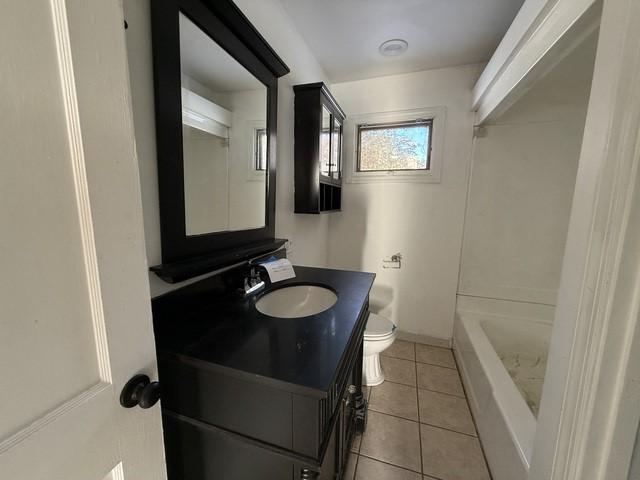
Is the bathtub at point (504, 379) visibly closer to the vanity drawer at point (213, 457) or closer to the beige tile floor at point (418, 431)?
the beige tile floor at point (418, 431)

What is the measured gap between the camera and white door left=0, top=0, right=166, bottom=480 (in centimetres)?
31

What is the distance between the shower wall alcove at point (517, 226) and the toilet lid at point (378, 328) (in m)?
0.55

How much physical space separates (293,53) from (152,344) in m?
1.78

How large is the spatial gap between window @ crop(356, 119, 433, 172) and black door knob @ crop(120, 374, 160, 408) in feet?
7.21

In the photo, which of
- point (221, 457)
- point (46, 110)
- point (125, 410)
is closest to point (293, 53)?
point (46, 110)

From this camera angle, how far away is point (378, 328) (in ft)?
5.76

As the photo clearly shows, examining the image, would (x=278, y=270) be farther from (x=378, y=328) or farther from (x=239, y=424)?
(x=378, y=328)

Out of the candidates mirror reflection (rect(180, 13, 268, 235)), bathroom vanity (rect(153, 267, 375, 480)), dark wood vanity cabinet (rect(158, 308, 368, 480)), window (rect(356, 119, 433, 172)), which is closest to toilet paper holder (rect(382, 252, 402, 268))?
window (rect(356, 119, 433, 172))

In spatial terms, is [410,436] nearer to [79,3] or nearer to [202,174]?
[202,174]

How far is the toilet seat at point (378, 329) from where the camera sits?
165cm

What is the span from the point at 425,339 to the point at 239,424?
6.95 ft

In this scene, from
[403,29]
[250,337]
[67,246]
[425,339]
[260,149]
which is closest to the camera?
[67,246]

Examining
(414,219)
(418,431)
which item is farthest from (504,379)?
(414,219)

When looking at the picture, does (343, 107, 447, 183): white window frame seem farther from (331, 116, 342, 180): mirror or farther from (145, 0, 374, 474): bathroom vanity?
(145, 0, 374, 474): bathroom vanity
